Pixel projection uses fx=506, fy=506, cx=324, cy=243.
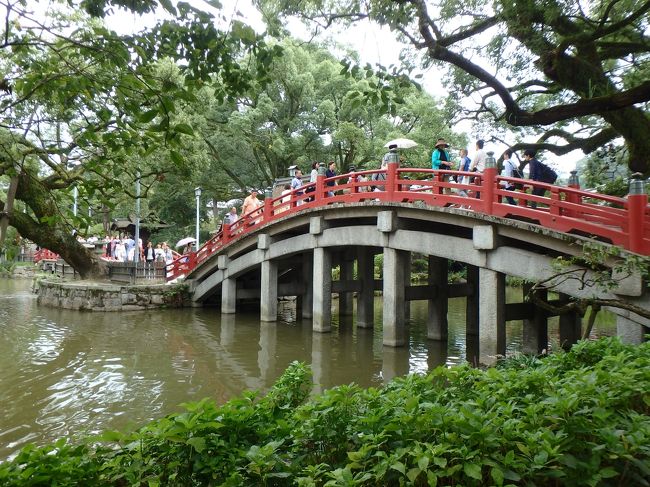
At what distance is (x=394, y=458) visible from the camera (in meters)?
2.51

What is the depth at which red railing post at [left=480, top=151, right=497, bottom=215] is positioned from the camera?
8.89 metres

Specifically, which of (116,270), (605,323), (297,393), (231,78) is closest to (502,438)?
(297,393)

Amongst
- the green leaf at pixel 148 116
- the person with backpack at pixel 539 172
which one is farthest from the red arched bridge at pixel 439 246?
the green leaf at pixel 148 116

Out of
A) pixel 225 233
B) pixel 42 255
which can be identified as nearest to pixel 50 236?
pixel 225 233

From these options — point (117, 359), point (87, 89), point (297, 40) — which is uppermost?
point (297, 40)

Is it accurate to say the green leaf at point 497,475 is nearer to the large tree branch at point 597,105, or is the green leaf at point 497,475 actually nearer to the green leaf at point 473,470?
the green leaf at point 473,470

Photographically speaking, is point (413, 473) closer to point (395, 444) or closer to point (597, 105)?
point (395, 444)

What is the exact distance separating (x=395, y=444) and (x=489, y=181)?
7.01 m

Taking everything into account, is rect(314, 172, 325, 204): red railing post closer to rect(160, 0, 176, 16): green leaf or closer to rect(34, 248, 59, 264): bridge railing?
rect(160, 0, 176, 16): green leaf

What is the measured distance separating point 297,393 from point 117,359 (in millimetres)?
7392

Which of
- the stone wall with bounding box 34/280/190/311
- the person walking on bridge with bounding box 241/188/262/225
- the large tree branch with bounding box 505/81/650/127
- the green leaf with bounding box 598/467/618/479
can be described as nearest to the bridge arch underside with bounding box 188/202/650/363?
the person walking on bridge with bounding box 241/188/262/225

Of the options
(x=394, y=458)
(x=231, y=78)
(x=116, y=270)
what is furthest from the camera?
(x=116, y=270)

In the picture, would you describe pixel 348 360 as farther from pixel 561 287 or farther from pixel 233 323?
pixel 233 323

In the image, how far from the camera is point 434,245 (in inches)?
405
